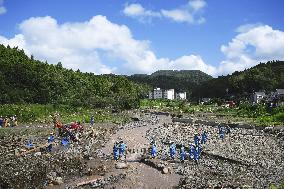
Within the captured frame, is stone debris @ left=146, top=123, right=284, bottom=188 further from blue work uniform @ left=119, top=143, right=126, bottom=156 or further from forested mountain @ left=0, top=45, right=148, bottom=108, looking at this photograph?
forested mountain @ left=0, top=45, right=148, bottom=108

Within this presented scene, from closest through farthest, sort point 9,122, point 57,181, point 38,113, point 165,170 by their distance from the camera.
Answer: point 57,181 < point 165,170 < point 9,122 < point 38,113

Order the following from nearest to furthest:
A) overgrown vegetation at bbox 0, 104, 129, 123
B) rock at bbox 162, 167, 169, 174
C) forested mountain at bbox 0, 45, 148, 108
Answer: rock at bbox 162, 167, 169, 174, overgrown vegetation at bbox 0, 104, 129, 123, forested mountain at bbox 0, 45, 148, 108

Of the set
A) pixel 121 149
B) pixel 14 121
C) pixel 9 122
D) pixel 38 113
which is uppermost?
pixel 38 113

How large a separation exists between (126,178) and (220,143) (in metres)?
18.0

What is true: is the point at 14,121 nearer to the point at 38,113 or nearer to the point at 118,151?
the point at 38,113

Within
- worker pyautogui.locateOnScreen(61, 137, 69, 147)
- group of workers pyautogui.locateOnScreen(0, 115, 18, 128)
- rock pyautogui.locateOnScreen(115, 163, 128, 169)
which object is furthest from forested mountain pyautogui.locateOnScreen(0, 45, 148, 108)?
rock pyautogui.locateOnScreen(115, 163, 128, 169)

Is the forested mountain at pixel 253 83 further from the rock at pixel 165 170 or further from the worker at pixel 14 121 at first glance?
the rock at pixel 165 170

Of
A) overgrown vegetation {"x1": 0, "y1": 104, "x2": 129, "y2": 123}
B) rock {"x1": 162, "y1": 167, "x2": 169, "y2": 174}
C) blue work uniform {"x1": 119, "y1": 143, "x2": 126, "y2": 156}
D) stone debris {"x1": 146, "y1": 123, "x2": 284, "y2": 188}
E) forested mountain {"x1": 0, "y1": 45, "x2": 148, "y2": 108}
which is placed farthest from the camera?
forested mountain {"x1": 0, "y1": 45, "x2": 148, "y2": 108}

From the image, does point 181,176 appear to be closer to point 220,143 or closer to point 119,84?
point 220,143

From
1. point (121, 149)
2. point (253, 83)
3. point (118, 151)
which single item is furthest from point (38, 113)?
point (253, 83)

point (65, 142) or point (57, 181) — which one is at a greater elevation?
point (65, 142)

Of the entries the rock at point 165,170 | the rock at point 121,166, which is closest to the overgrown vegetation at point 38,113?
the rock at point 121,166

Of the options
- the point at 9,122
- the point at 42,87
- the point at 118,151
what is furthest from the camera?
the point at 42,87

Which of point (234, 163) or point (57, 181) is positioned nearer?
point (57, 181)
